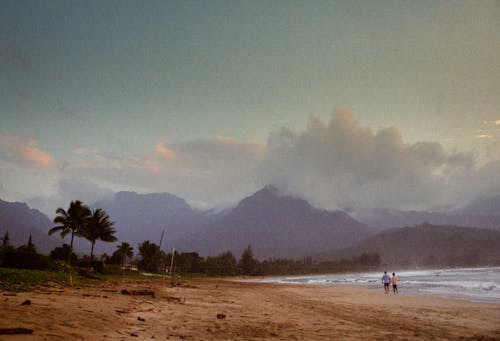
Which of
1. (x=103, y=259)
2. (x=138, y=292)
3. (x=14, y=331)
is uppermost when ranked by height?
(x=14, y=331)

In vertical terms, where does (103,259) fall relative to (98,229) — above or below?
below

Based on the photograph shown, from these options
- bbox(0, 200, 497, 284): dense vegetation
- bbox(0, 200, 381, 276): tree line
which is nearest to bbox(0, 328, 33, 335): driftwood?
bbox(0, 200, 497, 284): dense vegetation

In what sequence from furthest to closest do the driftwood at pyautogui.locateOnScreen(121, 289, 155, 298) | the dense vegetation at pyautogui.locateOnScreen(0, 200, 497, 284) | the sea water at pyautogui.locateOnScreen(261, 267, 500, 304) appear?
the dense vegetation at pyautogui.locateOnScreen(0, 200, 497, 284), the sea water at pyautogui.locateOnScreen(261, 267, 500, 304), the driftwood at pyautogui.locateOnScreen(121, 289, 155, 298)

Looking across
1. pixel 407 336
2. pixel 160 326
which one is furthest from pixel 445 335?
pixel 160 326

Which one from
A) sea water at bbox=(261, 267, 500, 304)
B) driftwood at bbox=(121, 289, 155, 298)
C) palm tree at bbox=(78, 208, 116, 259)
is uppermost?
palm tree at bbox=(78, 208, 116, 259)

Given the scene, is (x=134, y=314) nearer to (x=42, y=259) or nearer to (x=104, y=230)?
(x=42, y=259)

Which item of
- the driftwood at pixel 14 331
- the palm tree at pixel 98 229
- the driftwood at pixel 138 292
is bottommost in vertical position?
the driftwood at pixel 138 292

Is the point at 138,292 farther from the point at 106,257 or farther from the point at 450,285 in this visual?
the point at 106,257

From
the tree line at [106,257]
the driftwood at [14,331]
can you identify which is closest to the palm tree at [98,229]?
the tree line at [106,257]

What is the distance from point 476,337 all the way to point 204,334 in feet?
34.0

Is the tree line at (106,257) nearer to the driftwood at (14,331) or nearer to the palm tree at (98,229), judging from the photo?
the palm tree at (98,229)

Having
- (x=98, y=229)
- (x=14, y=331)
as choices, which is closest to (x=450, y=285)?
(x=14, y=331)

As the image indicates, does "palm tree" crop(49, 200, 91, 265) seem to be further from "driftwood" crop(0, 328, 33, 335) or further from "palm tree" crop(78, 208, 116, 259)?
"driftwood" crop(0, 328, 33, 335)

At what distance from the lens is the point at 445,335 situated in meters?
12.4
